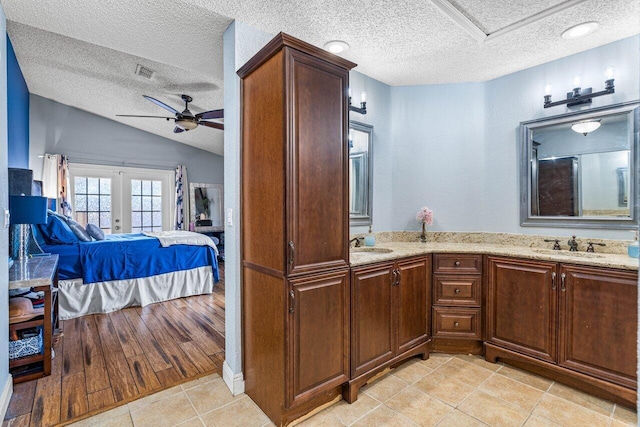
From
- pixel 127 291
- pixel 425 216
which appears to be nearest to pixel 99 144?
pixel 127 291

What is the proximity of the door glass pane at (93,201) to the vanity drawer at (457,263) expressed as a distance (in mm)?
6474

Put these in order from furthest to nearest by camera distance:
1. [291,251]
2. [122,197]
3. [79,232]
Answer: [122,197] < [79,232] < [291,251]

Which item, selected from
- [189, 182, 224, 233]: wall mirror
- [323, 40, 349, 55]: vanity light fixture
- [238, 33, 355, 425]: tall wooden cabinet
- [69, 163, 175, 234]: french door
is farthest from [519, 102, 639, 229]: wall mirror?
[69, 163, 175, 234]: french door

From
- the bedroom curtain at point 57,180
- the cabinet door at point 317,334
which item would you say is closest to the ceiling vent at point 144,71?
the bedroom curtain at point 57,180

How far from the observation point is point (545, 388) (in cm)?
217

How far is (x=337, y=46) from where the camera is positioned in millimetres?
2545

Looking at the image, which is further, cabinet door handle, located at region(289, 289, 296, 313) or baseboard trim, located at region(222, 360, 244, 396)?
baseboard trim, located at region(222, 360, 244, 396)

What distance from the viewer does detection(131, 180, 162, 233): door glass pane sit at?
6.65 metres

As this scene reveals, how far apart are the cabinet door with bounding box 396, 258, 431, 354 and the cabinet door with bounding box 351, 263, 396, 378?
0.34 feet

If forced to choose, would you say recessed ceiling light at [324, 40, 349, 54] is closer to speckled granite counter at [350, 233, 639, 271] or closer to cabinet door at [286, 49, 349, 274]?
cabinet door at [286, 49, 349, 274]

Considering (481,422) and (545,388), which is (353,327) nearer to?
(481,422)

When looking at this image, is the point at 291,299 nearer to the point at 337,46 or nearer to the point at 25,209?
the point at 337,46

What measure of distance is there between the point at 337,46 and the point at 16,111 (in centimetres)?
423

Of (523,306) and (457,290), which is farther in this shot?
(457,290)
